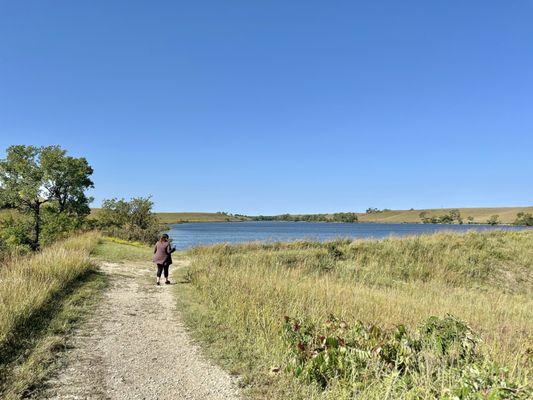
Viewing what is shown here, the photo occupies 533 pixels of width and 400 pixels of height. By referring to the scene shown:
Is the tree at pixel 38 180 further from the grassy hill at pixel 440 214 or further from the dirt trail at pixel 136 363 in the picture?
the grassy hill at pixel 440 214

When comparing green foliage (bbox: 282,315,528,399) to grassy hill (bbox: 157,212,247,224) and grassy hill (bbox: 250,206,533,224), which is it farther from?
grassy hill (bbox: 157,212,247,224)

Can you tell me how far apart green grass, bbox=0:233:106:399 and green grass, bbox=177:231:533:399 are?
100 inches

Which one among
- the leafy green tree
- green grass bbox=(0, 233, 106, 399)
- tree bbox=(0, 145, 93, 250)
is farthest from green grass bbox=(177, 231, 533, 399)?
the leafy green tree

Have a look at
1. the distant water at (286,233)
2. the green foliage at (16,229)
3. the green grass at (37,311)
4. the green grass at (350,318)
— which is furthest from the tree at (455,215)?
the green grass at (37,311)

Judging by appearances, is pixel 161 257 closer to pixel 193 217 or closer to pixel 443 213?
pixel 443 213

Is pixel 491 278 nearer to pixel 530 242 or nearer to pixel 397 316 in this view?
pixel 530 242

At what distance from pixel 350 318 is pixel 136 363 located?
14.1 ft

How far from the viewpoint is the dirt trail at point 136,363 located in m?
4.89

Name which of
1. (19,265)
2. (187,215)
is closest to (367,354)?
(19,265)

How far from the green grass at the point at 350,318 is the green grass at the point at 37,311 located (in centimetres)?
255

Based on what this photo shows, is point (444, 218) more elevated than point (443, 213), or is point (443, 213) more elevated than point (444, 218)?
point (443, 213)

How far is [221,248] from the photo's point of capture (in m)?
23.1

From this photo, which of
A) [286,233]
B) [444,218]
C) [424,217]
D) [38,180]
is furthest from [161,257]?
[424,217]

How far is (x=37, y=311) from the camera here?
25.7 feet
